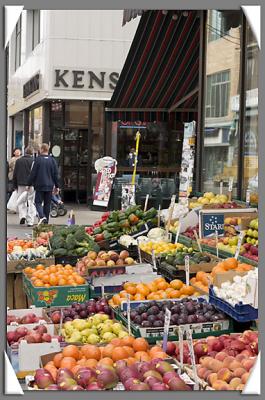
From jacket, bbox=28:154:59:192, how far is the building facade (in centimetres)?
614

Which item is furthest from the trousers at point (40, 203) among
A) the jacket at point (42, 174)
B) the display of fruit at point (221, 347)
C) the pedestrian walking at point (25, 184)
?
the display of fruit at point (221, 347)

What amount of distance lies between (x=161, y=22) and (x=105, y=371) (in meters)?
9.82

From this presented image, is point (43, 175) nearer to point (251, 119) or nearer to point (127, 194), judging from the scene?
point (127, 194)

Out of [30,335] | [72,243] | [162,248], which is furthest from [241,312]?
[72,243]

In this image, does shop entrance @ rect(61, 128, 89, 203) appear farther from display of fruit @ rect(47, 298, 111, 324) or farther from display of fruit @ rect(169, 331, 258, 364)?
display of fruit @ rect(169, 331, 258, 364)

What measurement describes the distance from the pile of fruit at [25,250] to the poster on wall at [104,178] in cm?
849

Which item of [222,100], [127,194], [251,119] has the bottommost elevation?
[127,194]

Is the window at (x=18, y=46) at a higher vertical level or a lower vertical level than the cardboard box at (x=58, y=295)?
higher

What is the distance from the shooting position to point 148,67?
591 inches

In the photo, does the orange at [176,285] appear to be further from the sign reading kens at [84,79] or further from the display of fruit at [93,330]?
the sign reading kens at [84,79]

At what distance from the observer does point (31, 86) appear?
23953 millimetres

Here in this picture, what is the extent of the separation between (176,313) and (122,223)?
4.40 metres

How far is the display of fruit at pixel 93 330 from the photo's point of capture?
5414mm

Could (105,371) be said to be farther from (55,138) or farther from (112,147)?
(55,138)
